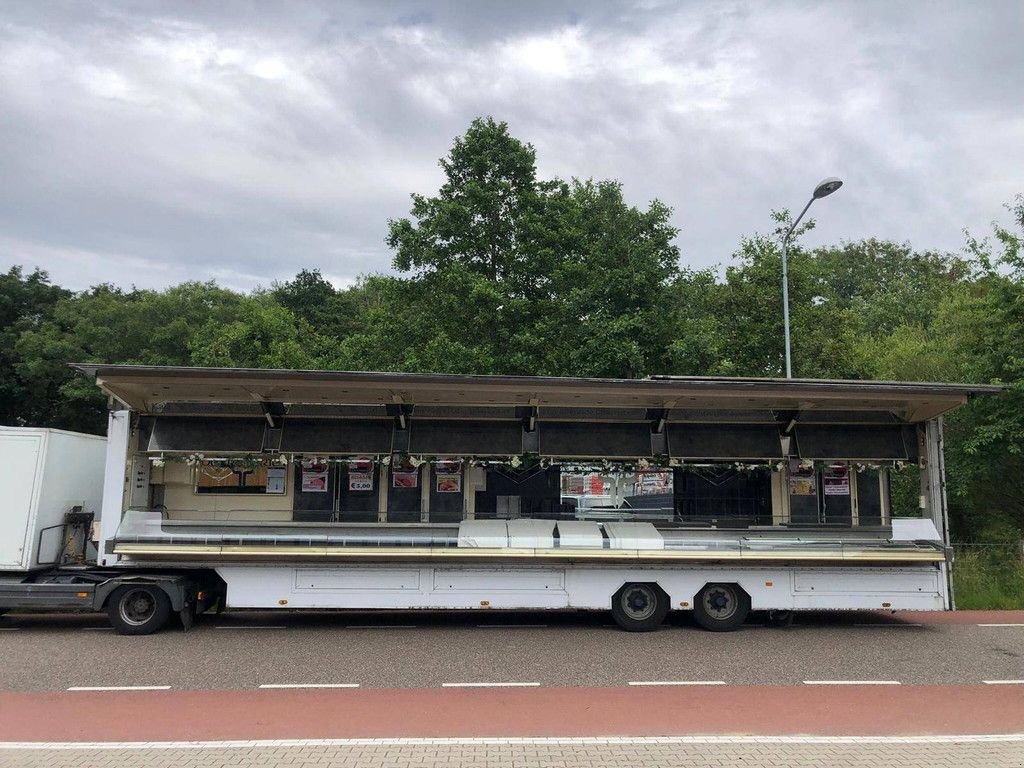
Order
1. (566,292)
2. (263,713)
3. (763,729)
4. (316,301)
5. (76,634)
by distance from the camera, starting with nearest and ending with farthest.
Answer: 1. (763,729)
2. (263,713)
3. (76,634)
4. (566,292)
5. (316,301)

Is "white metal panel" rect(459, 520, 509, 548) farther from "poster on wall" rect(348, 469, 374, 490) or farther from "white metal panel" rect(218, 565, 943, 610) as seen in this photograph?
"poster on wall" rect(348, 469, 374, 490)

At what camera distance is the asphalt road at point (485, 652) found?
309 inches

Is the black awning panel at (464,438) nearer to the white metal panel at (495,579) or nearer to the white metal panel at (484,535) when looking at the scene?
the white metal panel at (484,535)

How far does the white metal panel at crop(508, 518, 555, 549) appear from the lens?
10.2 metres

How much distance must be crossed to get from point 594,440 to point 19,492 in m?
8.20

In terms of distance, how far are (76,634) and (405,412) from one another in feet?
17.7

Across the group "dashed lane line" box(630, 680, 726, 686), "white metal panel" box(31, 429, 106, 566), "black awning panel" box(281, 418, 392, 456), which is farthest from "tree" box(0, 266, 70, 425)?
"dashed lane line" box(630, 680, 726, 686)

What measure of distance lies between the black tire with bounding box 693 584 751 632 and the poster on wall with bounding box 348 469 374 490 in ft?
17.8

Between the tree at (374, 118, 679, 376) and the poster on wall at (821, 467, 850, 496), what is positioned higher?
the tree at (374, 118, 679, 376)

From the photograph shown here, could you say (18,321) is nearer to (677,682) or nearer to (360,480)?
(360,480)

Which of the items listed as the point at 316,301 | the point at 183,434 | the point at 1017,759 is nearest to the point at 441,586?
the point at 183,434

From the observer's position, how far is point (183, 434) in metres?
11.3

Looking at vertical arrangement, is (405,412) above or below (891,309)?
below

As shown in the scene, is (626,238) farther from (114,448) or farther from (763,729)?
(763,729)
